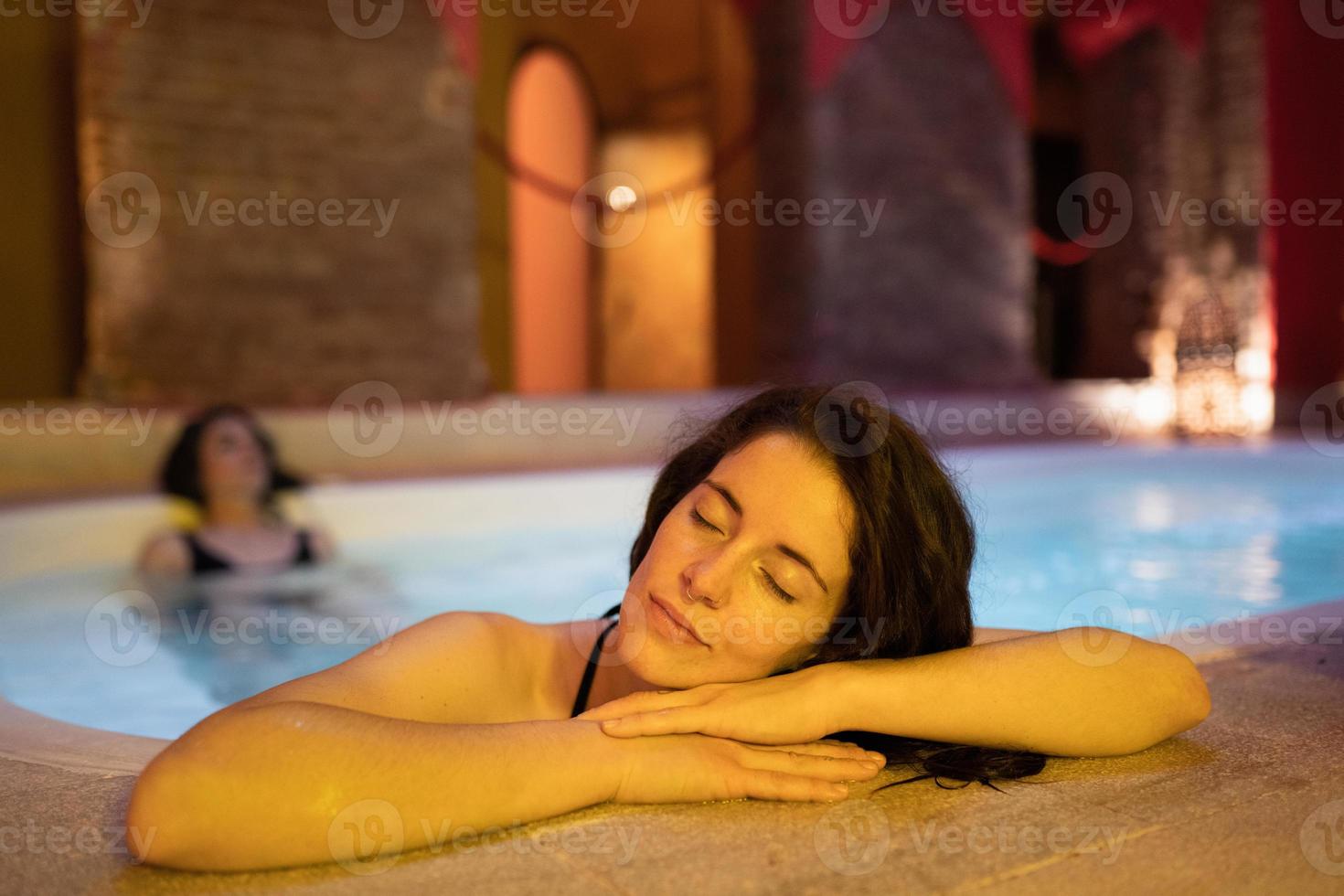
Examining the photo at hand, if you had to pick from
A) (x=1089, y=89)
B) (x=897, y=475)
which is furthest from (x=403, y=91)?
(x=1089, y=89)

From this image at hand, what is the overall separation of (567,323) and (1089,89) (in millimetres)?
5600

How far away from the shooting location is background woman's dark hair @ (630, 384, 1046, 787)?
49.3 inches

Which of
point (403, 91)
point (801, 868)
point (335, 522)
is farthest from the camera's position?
point (403, 91)

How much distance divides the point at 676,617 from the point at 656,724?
13 cm

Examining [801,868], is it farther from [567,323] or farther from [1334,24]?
[1334,24]

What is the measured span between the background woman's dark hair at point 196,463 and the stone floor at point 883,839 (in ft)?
8.25

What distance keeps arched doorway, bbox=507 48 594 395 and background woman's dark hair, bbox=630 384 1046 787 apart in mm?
8050

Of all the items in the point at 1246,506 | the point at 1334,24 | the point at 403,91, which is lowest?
the point at 1246,506

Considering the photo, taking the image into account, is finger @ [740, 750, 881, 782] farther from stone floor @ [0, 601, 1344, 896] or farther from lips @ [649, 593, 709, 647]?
lips @ [649, 593, 709, 647]

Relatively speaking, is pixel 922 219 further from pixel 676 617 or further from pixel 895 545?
pixel 676 617

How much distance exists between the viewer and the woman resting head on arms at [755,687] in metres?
1.03

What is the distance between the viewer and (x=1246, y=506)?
5.20 m

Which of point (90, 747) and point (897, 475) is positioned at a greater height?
point (897, 475)

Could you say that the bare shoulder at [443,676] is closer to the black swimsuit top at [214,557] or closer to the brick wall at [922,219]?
the black swimsuit top at [214,557]
